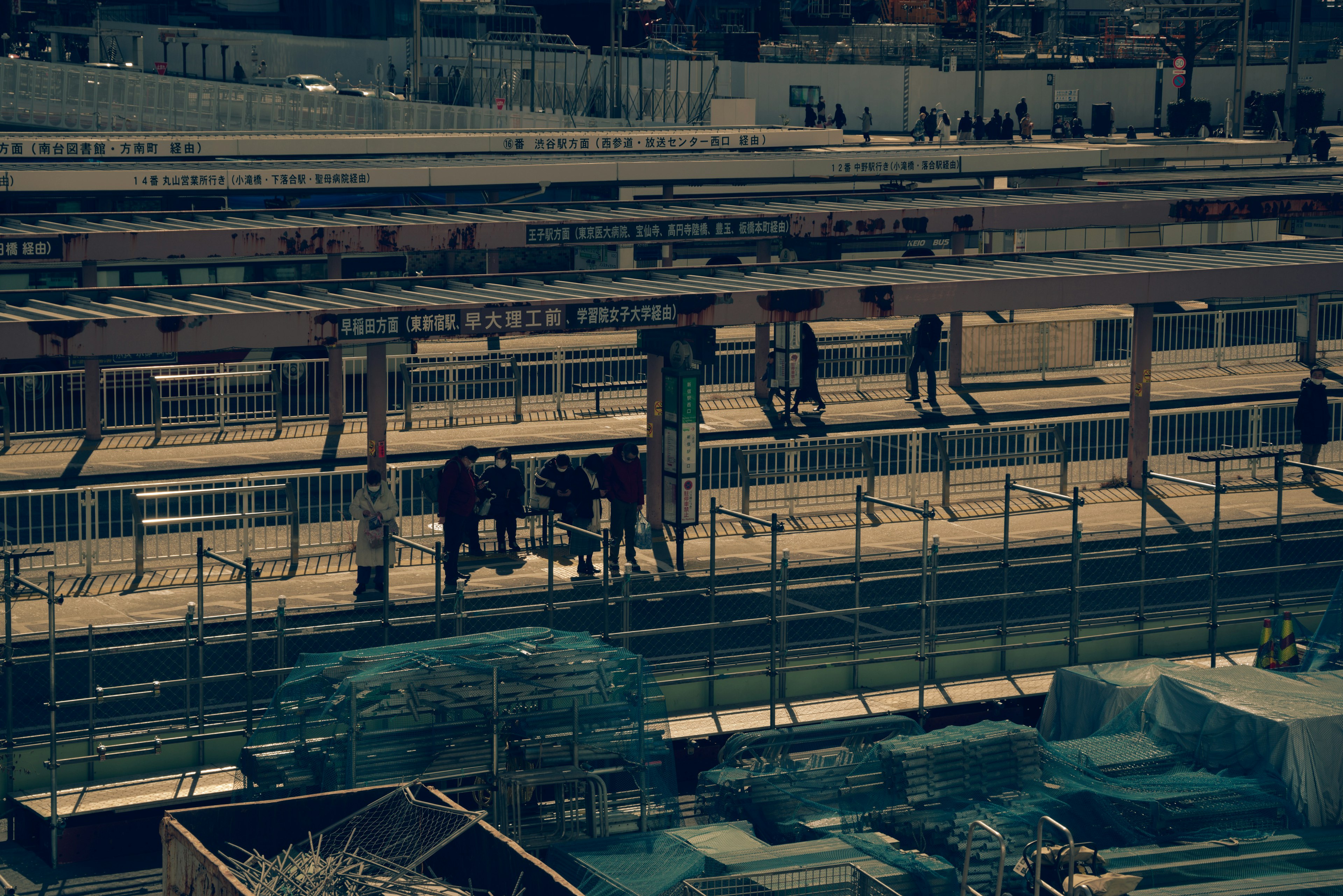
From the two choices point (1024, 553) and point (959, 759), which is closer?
point (959, 759)

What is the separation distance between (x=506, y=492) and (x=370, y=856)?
8.78m

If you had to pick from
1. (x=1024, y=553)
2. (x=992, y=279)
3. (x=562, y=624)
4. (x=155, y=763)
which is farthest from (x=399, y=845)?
(x=992, y=279)

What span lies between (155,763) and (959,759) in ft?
20.0

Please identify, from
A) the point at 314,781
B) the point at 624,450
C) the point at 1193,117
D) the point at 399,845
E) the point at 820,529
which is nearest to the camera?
the point at 399,845

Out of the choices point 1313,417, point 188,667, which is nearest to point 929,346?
point 1313,417

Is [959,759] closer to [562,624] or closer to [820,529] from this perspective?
[562,624]

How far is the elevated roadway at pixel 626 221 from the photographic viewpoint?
25.5 metres

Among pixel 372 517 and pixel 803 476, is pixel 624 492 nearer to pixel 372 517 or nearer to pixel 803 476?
pixel 372 517

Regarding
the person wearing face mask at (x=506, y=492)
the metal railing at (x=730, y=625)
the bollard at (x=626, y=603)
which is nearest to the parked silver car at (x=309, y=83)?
the person wearing face mask at (x=506, y=492)

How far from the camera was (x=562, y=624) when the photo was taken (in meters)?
16.8

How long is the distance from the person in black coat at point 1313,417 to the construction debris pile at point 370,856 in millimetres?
15743

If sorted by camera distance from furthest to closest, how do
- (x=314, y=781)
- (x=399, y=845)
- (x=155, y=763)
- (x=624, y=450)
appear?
(x=624, y=450) < (x=155, y=763) < (x=314, y=781) < (x=399, y=845)

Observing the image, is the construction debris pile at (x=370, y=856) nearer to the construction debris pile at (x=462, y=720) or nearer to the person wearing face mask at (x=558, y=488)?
the construction debris pile at (x=462, y=720)

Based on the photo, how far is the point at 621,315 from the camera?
19578 millimetres
